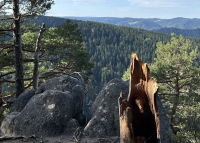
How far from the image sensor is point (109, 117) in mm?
7273

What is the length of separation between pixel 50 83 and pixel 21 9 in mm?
4639

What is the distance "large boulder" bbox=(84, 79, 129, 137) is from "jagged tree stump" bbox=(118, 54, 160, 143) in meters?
3.29

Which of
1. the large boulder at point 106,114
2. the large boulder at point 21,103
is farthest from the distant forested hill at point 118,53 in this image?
the large boulder at point 106,114

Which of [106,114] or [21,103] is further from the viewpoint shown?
[21,103]

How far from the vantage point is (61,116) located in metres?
7.11

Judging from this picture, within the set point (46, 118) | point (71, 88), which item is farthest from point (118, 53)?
point (46, 118)

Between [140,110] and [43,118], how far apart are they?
4.55m

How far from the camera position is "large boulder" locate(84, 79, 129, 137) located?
272 inches

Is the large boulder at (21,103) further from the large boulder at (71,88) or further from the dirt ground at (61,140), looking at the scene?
the dirt ground at (61,140)

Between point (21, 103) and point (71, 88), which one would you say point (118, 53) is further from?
point (21, 103)

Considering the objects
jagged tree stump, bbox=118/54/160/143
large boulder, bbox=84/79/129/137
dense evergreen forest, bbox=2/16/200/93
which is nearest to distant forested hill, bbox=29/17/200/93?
dense evergreen forest, bbox=2/16/200/93

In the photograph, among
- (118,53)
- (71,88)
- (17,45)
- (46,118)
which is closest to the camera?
(46,118)

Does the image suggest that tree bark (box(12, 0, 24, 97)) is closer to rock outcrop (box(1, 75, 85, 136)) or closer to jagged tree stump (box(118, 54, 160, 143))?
rock outcrop (box(1, 75, 85, 136))

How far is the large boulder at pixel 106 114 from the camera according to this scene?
272 inches
